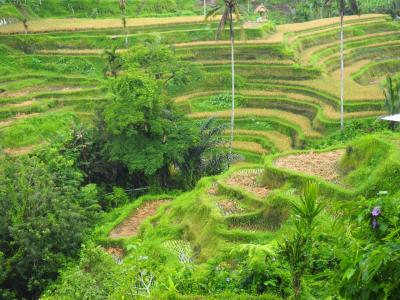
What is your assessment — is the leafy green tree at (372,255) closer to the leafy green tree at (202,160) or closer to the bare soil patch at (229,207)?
the bare soil patch at (229,207)

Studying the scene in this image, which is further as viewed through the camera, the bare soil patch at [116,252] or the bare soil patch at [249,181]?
the bare soil patch at [116,252]

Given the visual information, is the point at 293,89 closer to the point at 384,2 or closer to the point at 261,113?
the point at 261,113

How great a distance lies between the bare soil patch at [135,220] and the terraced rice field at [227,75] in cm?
577

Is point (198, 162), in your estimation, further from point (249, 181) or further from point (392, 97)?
point (392, 97)

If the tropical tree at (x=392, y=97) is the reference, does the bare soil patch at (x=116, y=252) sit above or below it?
below

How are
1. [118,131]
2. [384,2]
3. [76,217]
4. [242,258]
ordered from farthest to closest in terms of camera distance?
[384,2]
[118,131]
[76,217]
[242,258]

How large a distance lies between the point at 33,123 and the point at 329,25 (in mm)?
26034

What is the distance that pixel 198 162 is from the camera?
23422 mm

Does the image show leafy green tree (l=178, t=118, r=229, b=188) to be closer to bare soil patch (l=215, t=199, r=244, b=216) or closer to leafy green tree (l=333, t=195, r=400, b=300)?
bare soil patch (l=215, t=199, r=244, b=216)

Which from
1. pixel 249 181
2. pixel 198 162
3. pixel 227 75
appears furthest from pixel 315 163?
pixel 227 75

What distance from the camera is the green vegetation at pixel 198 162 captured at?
7555 millimetres

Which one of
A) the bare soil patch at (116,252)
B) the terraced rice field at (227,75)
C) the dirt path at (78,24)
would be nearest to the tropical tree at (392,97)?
the terraced rice field at (227,75)

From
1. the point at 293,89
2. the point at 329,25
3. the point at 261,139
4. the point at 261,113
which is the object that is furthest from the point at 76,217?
the point at 329,25

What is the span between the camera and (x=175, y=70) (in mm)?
25609
